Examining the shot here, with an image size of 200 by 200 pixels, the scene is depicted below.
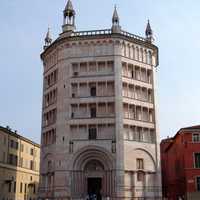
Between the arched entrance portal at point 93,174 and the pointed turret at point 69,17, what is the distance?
1883 centimetres

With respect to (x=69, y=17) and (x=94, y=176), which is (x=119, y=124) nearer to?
(x=94, y=176)

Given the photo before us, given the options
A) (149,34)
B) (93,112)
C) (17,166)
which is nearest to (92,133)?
(93,112)

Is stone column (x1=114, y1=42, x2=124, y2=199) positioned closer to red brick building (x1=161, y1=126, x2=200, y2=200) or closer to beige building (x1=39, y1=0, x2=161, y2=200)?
beige building (x1=39, y1=0, x2=161, y2=200)

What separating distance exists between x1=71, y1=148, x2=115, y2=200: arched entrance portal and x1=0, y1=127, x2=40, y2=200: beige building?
63.1ft

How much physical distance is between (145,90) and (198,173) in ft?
46.0

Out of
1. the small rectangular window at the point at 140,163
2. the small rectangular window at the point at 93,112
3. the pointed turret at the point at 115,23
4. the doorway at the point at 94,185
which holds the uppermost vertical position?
the pointed turret at the point at 115,23

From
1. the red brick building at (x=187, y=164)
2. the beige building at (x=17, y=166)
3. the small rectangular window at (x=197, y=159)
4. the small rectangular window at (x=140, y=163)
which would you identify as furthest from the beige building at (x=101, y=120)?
the beige building at (x=17, y=166)

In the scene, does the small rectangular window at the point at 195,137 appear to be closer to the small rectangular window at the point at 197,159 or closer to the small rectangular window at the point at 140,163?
the small rectangular window at the point at 197,159

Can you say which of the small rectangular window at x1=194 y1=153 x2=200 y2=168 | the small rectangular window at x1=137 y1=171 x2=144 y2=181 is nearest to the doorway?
the small rectangular window at x1=137 y1=171 x2=144 y2=181

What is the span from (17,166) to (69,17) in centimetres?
3048

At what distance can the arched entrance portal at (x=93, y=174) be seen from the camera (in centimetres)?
4834

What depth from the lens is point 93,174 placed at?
49875 mm

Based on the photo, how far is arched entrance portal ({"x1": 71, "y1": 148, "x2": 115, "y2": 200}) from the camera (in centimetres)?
4834

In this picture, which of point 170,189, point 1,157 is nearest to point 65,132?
point 1,157
